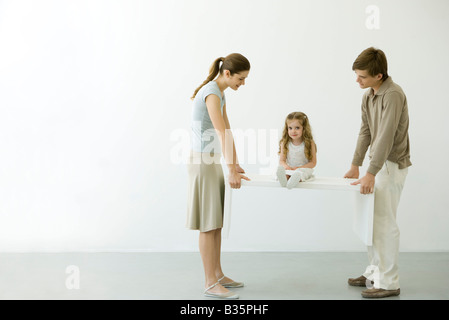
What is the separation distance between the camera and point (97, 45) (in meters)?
4.30

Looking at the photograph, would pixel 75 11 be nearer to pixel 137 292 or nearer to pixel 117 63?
pixel 117 63

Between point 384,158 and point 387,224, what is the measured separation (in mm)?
426

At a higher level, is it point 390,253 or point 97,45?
point 97,45

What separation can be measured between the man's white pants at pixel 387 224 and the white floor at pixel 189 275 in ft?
0.56

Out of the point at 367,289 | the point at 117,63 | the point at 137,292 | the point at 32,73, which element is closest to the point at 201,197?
the point at 137,292

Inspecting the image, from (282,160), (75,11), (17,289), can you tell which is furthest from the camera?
(75,11)

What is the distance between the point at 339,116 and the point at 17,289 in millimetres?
2893

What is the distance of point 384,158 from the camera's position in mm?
2873

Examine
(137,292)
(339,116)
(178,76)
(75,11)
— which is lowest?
(137,292)

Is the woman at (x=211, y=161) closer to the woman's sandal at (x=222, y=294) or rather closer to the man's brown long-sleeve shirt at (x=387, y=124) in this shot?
the woman's sandal at (x=222, y=294)

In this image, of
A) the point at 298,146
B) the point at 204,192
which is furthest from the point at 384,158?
the point at 204,192

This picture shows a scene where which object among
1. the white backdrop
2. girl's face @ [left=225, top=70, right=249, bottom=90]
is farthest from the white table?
the white backdrop

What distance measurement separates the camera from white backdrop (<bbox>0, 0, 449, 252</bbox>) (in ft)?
14.1

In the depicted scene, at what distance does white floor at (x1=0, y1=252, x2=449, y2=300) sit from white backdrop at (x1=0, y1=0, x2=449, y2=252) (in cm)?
26
